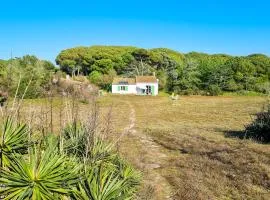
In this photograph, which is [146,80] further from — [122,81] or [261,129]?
[261,129]

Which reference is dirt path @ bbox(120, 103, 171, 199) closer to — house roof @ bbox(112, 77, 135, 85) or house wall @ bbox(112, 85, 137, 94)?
house roof @ bbox(112, 77, 135, 85)

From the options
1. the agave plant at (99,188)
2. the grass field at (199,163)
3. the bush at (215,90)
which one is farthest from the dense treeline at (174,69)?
the agave plant at (99,188)

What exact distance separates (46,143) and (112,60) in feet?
255

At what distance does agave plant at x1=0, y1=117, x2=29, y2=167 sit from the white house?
60.4m

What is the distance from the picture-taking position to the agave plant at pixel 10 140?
6.79 m

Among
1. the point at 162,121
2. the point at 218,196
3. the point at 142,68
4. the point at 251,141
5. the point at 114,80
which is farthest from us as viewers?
the point at 142,68

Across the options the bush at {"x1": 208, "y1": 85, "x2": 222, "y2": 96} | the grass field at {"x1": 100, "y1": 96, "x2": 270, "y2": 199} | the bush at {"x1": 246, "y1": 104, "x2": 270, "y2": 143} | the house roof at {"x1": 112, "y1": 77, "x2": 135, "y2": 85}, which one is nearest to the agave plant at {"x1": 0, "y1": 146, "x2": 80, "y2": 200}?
the grass field at {"x1": 100, "y1": 96, "x2": 270, "y2": 199}

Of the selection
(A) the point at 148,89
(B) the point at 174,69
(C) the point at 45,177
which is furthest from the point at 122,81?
(C) the point at 45,177

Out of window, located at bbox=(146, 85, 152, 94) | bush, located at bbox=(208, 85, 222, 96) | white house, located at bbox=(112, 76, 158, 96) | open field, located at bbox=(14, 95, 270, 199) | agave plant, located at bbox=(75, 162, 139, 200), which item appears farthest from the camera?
window, located at bbox=(146, 85, 152, 94)

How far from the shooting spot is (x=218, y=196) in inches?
427

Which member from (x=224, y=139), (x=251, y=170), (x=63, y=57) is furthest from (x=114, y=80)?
(x=251, y=170)

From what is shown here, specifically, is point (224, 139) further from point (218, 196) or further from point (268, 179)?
point (218, 196)

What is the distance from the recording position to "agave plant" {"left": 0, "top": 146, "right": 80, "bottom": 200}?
6062 mm

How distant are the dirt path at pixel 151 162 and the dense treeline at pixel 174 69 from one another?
132 ft
